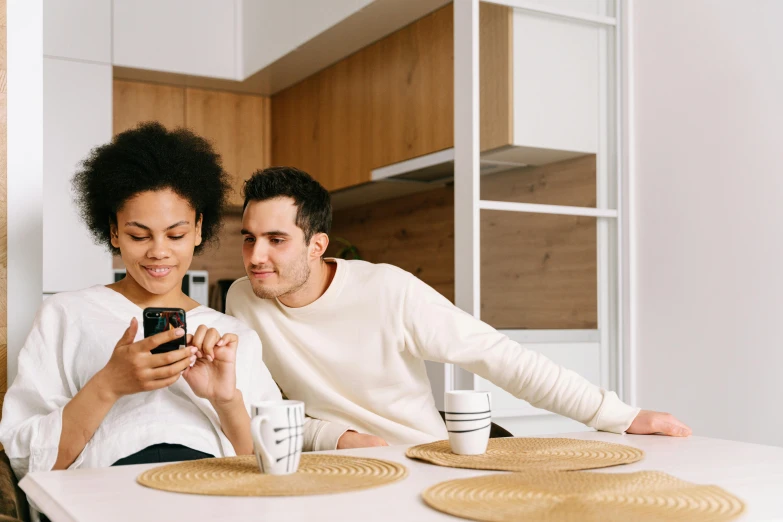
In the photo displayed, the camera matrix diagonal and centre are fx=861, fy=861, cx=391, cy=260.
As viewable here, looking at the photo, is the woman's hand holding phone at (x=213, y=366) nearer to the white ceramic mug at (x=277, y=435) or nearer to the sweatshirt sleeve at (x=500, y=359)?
the white ceramic mug at (x=277, y=435)

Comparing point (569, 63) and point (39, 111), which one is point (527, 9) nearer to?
point (569, 63)

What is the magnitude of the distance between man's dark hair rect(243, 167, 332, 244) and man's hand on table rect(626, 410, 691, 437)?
80 cm

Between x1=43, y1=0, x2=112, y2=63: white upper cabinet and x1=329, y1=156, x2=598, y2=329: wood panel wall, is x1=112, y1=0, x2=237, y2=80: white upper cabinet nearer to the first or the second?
x1=43, y1=0, x2=112, y2=63: white upper cabinet

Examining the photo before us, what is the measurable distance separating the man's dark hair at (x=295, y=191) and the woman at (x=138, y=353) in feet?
0.46

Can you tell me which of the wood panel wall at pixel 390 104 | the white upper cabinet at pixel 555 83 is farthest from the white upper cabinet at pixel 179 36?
the white upper cabinet at pixel 555 83

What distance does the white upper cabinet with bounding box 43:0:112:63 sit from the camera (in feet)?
13.1

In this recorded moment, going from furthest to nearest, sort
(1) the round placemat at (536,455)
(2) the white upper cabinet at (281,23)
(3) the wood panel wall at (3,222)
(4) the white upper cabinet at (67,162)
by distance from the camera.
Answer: (4) the white upper cabinet at (67,162)
(2) the white upper cabinet at (281,23)
(3) the wood panel wall at (3,222)
(1) the round placemat at (536,455)

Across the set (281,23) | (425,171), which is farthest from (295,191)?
(281,23)

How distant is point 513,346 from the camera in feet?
5.96

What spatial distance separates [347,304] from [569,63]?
1.50m

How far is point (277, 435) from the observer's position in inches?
41.6

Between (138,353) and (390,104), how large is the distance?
2.57 metres

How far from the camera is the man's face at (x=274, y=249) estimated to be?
1840 mm

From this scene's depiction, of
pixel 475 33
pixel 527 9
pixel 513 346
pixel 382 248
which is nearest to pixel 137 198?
pixel 513 346
